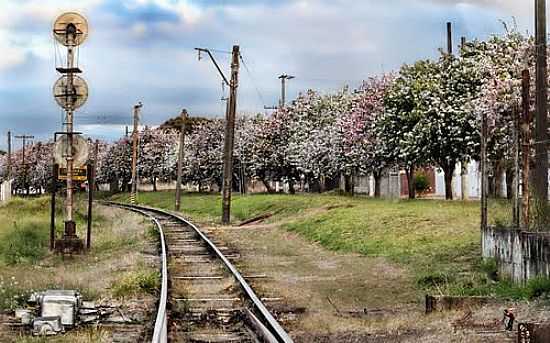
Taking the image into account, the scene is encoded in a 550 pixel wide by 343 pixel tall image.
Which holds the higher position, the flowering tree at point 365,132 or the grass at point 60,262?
the flowering tree at point 365,132

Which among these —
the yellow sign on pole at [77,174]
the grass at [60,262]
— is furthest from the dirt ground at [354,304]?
the yellow sign on pole at [77,174]

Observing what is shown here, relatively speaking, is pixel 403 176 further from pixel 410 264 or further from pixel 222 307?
pixel 222 307

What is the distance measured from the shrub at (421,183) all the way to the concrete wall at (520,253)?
50.6 m

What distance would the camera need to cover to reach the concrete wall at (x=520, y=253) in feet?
42.8

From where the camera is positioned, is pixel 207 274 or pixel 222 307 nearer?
pixel 222 307

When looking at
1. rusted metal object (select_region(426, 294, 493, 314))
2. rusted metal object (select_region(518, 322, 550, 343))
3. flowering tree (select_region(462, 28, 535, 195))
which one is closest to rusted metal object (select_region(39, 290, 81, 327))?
rusted metal object (select_region(426, 294, 493, 314))

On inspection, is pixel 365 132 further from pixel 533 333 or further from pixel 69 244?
pixel 533 333

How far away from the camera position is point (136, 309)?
532 inches

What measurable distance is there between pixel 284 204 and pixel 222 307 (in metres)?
31.0

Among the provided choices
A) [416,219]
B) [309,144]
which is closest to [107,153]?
[309,144]

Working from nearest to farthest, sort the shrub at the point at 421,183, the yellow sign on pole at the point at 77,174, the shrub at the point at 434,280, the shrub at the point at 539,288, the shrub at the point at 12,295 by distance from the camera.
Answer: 1. the shrub at the point at 539,288
2. the shrub at the point at 12,295
3. the shrub at the point at 434,280
4. the yellow sign on pole at the point at 77,174
5. the shrub at the point at 421,183

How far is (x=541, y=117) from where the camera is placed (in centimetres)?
1836

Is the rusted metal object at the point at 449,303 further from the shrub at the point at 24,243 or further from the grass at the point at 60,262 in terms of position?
the shrub at the point at 24,243

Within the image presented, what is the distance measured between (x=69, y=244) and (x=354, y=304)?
38.1 ft
